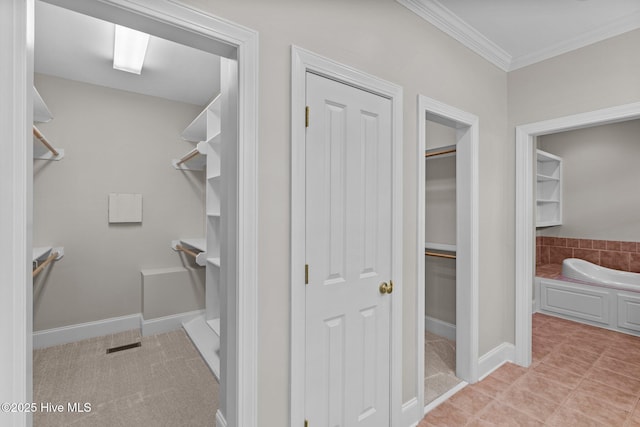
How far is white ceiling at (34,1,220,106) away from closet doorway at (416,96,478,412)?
2.12 metres

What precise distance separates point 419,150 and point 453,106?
58cm

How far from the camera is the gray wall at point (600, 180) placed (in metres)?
4.05

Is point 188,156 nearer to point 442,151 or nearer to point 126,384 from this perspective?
point 126,384

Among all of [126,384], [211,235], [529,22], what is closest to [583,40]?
[529,22]

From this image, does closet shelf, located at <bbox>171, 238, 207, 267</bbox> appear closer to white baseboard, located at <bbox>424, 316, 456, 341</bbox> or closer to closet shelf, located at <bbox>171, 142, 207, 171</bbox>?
closet shelf, located at <bbox>171, 142, 207, 171</bbox>

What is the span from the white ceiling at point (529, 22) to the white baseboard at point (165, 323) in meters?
3.62

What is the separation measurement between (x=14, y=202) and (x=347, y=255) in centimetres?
134

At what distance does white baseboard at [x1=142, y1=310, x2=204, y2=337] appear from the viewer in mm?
3236

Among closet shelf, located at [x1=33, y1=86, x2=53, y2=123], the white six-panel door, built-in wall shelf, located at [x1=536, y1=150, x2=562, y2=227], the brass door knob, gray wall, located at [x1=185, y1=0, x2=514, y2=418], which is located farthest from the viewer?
built-in wall shelf, located at [x1=536, y1=150, x2=562, y2=227]

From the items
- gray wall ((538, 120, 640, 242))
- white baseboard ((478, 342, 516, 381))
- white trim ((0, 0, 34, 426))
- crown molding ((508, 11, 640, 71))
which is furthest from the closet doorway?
gray wall ((538, 120, 640, 242))

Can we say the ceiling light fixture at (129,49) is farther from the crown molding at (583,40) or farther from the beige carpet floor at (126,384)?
the crown molding at (583,40)

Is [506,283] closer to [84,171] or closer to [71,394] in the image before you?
[71,394]

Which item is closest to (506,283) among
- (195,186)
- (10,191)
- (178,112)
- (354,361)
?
(354,361)

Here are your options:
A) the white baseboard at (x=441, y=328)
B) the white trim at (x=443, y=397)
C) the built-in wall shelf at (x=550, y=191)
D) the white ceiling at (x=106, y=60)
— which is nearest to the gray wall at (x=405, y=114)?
the white trim at (x=443, y=397)
